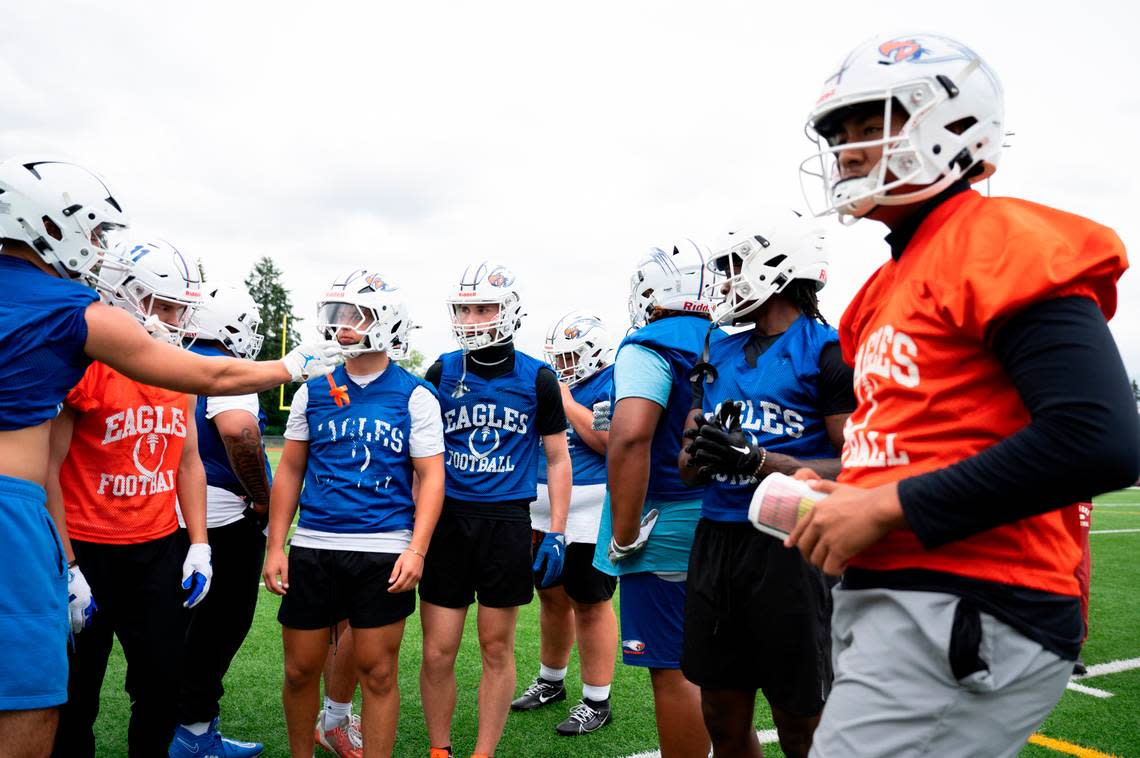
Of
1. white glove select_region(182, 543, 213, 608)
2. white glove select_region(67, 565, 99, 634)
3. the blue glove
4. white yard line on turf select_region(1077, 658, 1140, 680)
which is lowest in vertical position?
white yard line on turf select_region(1077, 658, 1140, 680)

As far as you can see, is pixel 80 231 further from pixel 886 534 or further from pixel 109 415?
pixel 886 534

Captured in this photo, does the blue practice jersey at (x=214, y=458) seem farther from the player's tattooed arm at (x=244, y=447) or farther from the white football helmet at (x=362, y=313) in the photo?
the white football helmet at (x=362, y=313)

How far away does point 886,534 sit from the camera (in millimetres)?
1723

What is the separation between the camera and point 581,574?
5246 millimetres

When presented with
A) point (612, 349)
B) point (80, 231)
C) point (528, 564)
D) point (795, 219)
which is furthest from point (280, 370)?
point (612, 349)

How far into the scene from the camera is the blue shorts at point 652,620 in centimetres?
341

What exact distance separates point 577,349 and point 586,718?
2.59 m

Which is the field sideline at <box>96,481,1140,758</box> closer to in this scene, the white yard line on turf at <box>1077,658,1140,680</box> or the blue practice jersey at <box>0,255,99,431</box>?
the white yard line on turf at <box>1077,658,1140,680</box>

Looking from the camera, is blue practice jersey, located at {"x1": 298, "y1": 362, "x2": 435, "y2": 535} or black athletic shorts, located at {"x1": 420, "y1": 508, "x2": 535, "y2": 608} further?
black athletic shorts, located at {"x1": 420, "y1": 508, "x2": 535, "y2": 608}

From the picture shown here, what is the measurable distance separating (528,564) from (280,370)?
5.63ft

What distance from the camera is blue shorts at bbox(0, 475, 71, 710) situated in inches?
103

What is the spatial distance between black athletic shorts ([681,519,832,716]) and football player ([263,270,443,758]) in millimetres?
1501

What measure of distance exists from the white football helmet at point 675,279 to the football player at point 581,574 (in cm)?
180

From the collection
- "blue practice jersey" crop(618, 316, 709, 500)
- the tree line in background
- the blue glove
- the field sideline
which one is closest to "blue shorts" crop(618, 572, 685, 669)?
"blue practice jersey" crop(618, 316, 709, 500)
